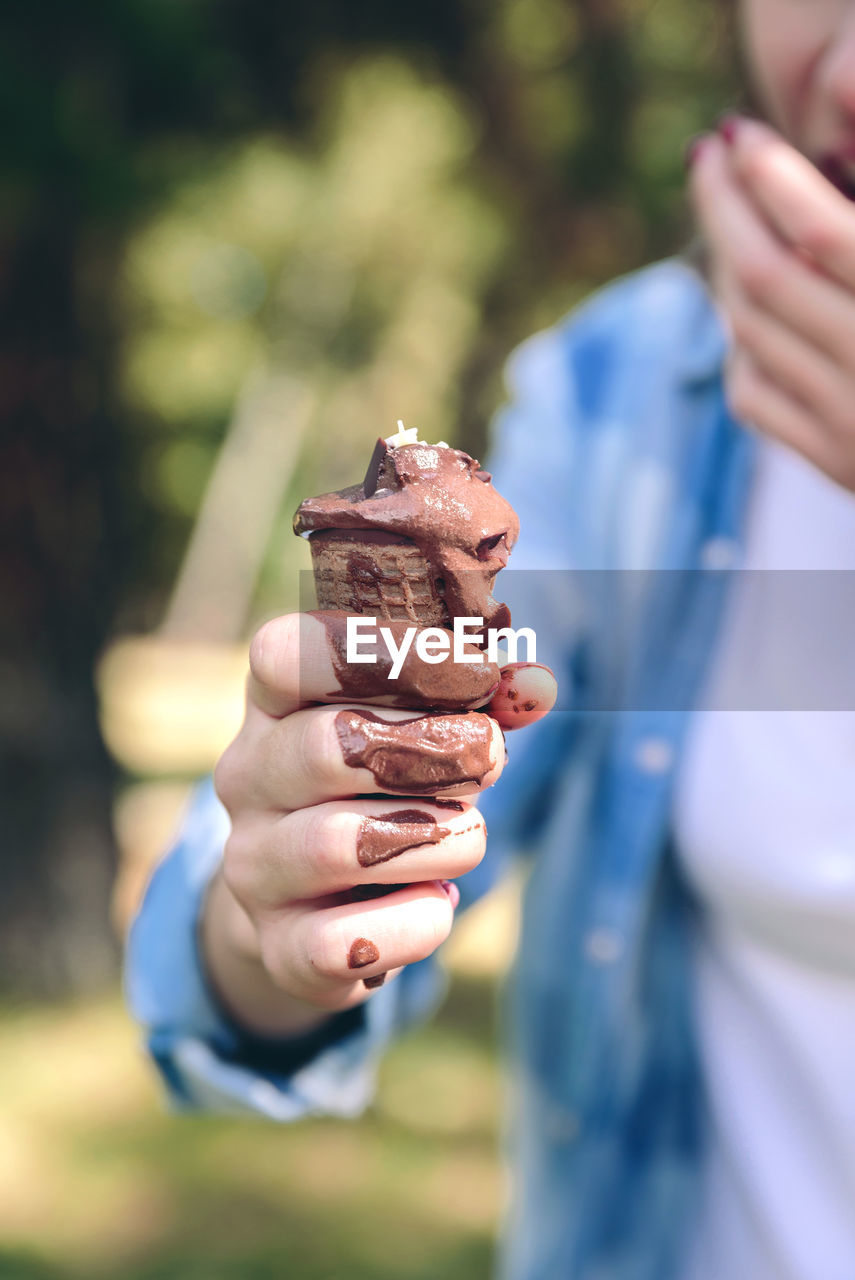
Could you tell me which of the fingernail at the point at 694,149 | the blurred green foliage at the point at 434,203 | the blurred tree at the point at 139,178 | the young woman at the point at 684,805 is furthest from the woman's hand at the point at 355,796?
the blurred tree at the point at 139,178

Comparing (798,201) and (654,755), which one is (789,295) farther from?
(654,755)

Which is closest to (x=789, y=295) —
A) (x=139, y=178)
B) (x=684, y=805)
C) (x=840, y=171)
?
(x=840, y=171)

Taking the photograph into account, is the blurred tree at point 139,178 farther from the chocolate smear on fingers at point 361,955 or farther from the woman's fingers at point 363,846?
the chocolate smear on fingers at point 361,955

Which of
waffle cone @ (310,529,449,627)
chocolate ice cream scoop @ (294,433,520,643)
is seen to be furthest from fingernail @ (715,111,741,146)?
waffle cone @ (310,529,449,627)

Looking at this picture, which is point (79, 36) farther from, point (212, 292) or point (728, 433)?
point (212, 292)

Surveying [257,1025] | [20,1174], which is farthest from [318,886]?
[20,1174]

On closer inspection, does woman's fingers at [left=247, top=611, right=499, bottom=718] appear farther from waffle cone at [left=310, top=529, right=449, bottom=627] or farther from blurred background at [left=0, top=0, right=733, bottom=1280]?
blurred background at [left=0, top=0, right=733, bottom=1280]
